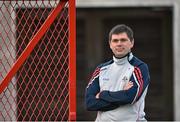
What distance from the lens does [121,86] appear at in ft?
16.5

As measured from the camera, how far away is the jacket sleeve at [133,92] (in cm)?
492

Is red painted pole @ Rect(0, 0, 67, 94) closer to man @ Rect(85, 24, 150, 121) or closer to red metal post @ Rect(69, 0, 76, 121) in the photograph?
red metal post @ Rect(69, 0, 76, 121)

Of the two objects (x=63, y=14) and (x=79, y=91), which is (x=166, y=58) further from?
(x=63, y=14)

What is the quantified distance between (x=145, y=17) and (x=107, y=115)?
22.1 feet

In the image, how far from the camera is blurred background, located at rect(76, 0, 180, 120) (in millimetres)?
11523

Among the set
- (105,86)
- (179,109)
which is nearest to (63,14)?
(105,86)

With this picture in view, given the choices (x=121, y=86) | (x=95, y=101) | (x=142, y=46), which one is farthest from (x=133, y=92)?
(x=142, y=46)

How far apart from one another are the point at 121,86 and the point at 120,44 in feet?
1.08

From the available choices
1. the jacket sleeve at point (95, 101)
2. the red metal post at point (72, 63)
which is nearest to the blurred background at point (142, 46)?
A: the jacket sleeve at point (95, 101)

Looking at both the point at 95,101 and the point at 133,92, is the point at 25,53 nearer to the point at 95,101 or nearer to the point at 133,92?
the point at 95,101

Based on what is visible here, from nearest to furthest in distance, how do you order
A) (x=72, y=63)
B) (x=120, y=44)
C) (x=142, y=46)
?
1. (x=72, y=63)
2. (x=120, y=44)
3. (x=142, y=46)

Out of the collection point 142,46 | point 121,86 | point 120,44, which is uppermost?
point 142,46

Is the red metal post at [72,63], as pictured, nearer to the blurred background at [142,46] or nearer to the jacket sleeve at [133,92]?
the jacket sleeve at [133,92]

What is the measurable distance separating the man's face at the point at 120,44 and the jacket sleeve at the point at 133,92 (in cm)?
16
